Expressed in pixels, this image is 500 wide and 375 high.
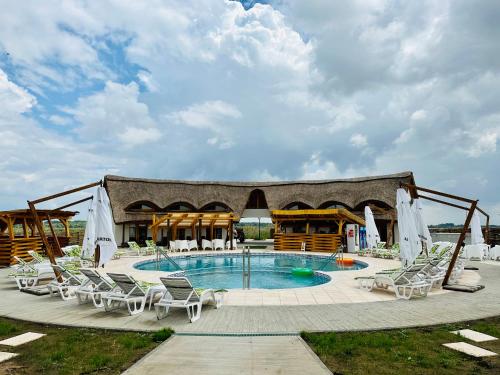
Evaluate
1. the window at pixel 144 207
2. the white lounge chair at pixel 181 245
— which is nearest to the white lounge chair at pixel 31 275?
the white lounge chair at pixel 181 245

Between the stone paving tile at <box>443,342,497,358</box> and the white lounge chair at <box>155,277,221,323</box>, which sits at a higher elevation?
the white lounge chair at <box>155,277,221,323</box>

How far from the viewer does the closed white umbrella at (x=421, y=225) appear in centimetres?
863

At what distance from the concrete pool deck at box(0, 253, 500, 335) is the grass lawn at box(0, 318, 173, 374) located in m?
0.29

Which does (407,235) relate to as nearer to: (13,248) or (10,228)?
(13,248)

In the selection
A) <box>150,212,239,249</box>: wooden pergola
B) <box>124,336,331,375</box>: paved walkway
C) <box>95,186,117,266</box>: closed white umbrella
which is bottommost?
<box>124,336,331,375</box>: paved walkway

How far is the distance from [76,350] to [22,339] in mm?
990

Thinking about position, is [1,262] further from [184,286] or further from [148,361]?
[148,361]

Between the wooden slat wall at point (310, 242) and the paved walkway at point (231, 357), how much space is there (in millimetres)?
13966

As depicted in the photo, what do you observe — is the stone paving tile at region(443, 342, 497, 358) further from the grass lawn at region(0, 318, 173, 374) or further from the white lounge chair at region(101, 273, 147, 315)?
the white lounge chair at region(101, 273, 147, 315)

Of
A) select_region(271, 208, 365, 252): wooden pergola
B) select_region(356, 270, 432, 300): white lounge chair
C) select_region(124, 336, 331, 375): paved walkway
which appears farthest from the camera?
select_region(271, 208, 365, 252): wooden pergola

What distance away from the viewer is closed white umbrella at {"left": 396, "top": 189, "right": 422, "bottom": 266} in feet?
24.7

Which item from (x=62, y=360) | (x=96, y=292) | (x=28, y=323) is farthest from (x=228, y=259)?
(x=62, y=360)

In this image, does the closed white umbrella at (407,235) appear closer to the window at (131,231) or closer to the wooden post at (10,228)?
the wooden post at (10,228)

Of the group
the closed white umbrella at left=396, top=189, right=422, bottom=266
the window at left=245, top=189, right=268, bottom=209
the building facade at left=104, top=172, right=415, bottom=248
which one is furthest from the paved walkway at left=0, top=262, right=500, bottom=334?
the window at left=245, top=189, right=268, bottom=209
